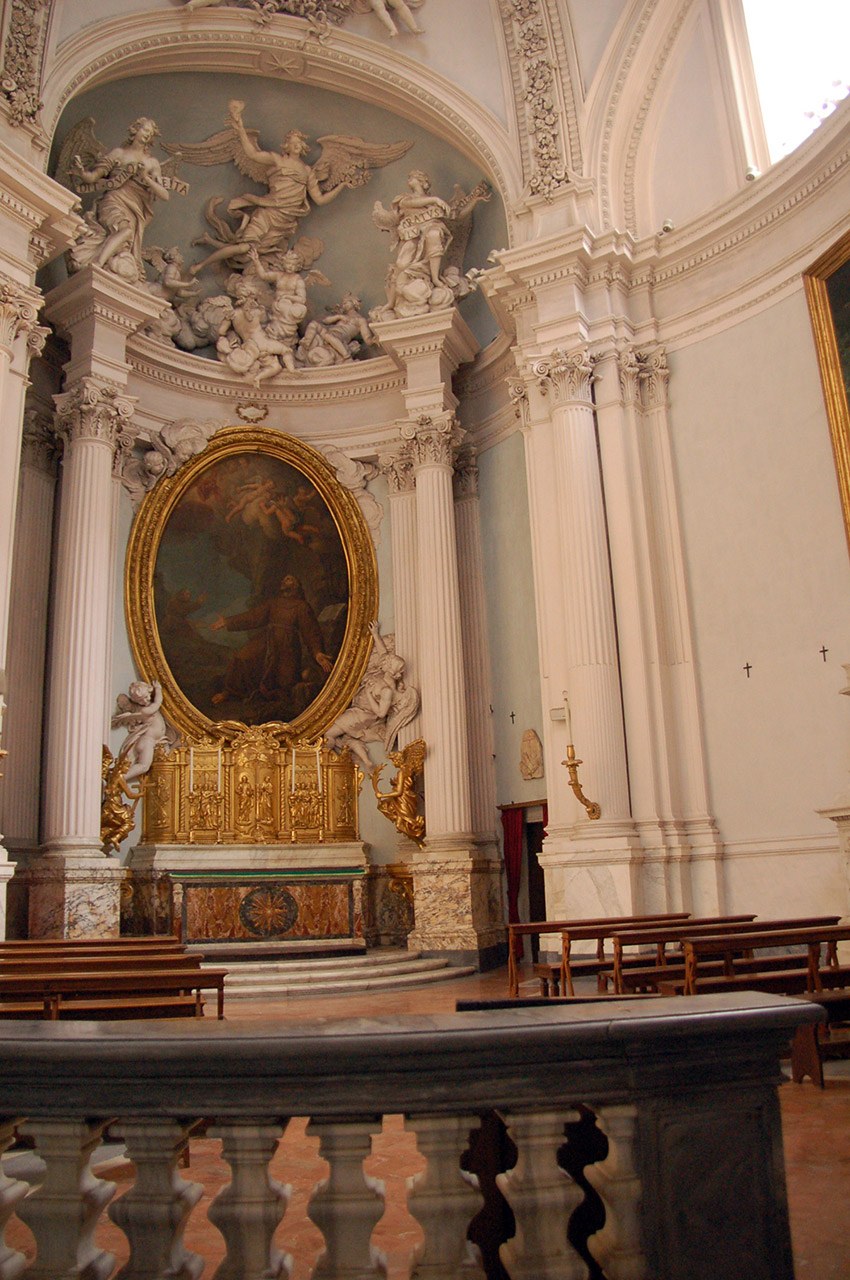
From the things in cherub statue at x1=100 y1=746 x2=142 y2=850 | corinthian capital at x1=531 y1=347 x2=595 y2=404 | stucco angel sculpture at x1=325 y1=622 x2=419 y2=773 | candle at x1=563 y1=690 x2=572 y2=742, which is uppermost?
corinthian capital at x1=531 y1=347 x2=595 y2=404

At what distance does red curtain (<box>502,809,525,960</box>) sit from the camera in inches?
550

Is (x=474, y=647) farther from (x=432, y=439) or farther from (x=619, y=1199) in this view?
(x=619, y=1199)

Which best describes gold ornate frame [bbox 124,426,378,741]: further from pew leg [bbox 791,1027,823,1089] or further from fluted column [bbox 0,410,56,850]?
pew leg [bbox 791,1027,823,1089]

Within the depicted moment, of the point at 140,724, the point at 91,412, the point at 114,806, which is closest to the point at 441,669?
the point at 140,724

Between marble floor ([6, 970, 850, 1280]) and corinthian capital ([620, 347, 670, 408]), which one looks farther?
corinthian capital ([620, 347, 670, 408])

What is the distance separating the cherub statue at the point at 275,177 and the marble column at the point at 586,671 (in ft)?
18.5

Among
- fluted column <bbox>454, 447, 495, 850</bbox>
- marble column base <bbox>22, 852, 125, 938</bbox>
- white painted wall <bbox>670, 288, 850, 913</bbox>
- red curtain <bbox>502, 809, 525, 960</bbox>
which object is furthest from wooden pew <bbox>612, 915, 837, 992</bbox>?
marble column base <bbox>22, 852, 125, 938</bbox>

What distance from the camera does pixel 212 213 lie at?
632 inches

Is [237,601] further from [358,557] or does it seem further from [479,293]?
[479,293]

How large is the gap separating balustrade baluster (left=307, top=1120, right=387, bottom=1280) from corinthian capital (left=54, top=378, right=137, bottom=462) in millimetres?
12700

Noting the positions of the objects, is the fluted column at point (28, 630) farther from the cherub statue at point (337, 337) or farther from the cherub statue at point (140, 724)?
→ the cherub statue at point (337, 337)

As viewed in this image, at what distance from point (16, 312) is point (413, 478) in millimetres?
6346

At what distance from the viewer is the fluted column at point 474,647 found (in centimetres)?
1454

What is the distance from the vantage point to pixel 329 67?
1498 centimetres
